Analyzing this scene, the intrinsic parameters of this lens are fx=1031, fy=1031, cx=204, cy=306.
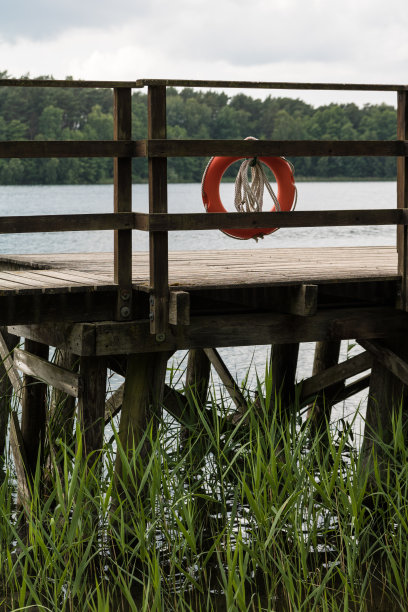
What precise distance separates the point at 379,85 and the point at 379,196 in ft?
138

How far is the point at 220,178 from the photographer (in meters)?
5.73

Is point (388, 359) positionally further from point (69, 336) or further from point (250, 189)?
point (69, 336)

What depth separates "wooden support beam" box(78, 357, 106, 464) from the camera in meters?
4.78

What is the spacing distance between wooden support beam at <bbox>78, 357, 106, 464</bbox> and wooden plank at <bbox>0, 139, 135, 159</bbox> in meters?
0.98

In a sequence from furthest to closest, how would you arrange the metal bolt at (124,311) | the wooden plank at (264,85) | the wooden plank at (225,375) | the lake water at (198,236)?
the lake water at (198,236) < the wooden plank at (225,375) < the metal bolt at (124,311) < the wooden plank at (264,85)

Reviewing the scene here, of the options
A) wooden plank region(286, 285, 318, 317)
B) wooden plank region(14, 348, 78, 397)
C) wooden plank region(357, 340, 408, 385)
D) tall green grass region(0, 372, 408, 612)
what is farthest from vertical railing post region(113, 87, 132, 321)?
wooden plank region(357, 340, 408, 385)

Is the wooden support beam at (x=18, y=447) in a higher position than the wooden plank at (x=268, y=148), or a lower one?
lower

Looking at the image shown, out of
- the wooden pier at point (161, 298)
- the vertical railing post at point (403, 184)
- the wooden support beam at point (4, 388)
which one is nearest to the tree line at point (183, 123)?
the wooden support beam at point (4, 388)

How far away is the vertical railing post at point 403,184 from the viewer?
490 centimetres

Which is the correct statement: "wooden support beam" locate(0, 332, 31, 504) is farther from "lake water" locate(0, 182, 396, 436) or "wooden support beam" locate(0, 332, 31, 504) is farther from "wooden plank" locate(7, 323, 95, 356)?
"lake water" locate(0, 182, 396, 436)

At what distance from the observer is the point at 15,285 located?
4621 mm

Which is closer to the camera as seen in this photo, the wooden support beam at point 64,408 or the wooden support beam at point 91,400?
the wooden support beam at point 91,400

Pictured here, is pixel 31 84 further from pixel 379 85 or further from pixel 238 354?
pixel 238 354

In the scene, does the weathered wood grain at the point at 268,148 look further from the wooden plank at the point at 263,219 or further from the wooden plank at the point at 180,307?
the wooden plank at the point at 180,307
